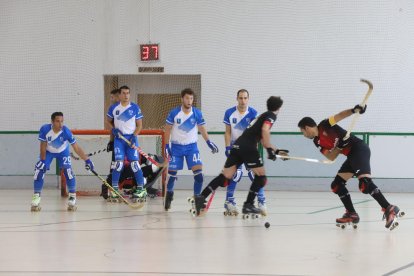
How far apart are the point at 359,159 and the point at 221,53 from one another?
8.61 m

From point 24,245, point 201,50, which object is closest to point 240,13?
point 201,50

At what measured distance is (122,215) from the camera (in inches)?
463

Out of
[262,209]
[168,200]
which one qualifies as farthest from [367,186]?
[168,200]

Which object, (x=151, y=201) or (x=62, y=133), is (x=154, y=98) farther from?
(x=62, y=133)

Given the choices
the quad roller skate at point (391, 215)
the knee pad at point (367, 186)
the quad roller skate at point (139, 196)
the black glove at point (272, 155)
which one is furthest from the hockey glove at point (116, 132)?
the quad roller skate at point (391, 215)

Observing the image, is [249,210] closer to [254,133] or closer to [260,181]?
[260,181]

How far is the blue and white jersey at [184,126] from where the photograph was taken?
12211mm

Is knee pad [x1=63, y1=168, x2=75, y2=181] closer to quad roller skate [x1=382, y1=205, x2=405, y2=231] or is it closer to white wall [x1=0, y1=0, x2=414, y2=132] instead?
quad roller skate [x1=382, y1=205, x2=405, y2=231]

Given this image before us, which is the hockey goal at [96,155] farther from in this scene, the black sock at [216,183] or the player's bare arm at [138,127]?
the black sock at [216,183]

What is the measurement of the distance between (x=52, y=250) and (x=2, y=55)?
11.0m

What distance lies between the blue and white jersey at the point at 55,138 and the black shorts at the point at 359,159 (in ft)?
14.8

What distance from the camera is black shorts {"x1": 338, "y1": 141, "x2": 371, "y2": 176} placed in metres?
9.69

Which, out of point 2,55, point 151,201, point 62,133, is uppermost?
point 2,55

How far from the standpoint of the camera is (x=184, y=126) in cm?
1227
